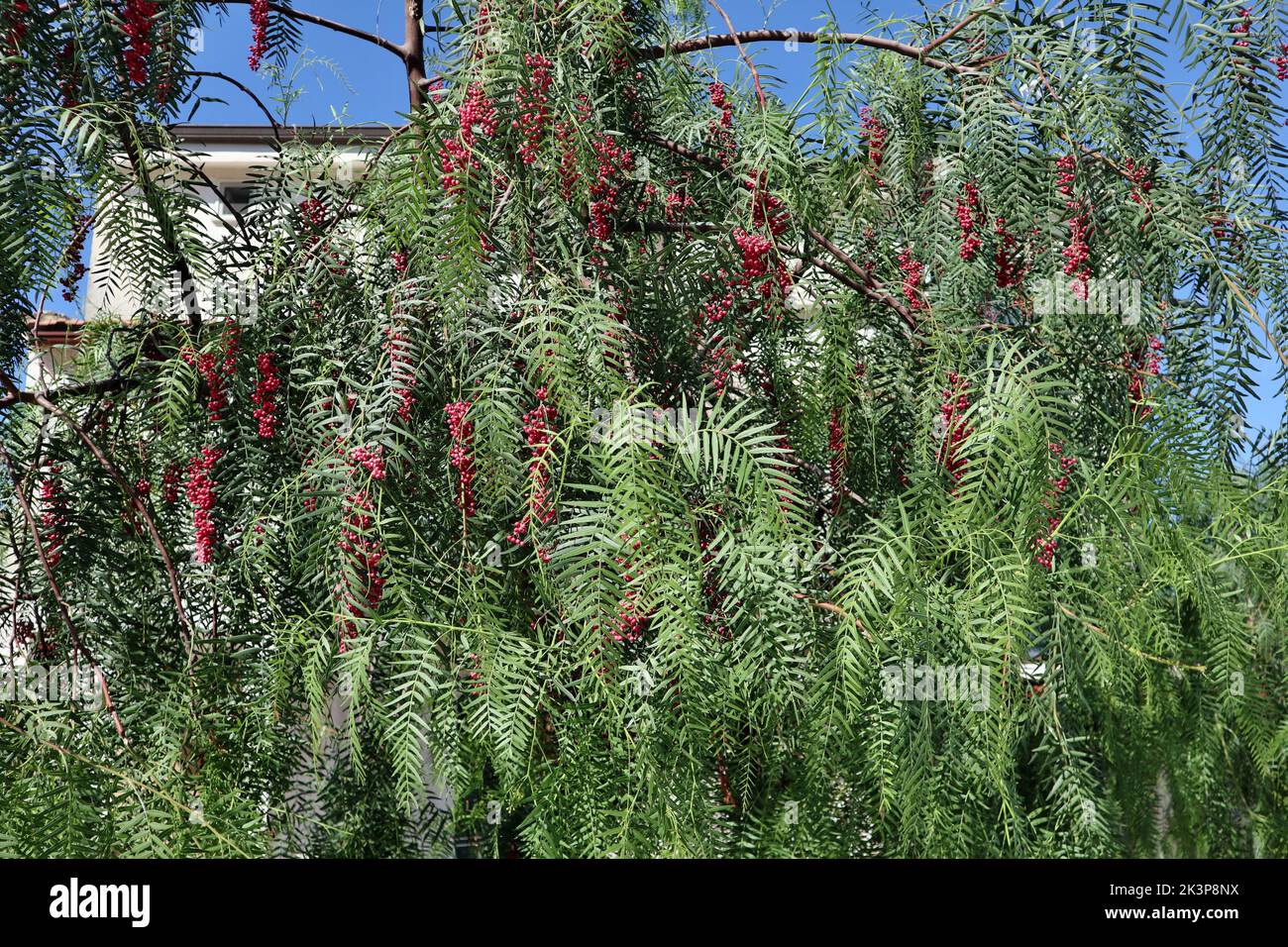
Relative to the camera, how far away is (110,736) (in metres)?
1.33

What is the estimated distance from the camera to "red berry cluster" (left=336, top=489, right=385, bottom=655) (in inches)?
49.8

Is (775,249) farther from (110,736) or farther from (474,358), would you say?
(110,736)

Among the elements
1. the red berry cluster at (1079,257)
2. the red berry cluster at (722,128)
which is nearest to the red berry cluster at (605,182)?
the red berry cluster at (722,128)

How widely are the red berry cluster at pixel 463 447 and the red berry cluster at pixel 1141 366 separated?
2.88 ft

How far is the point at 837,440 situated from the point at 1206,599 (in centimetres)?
54

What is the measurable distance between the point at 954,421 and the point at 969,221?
1.12ft

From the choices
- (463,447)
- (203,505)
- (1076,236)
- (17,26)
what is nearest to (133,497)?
(203,505)

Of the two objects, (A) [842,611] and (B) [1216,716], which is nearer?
(A) [842,611]

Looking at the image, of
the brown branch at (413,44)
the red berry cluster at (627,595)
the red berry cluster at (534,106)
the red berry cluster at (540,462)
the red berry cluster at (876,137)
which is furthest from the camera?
the brown branch at (413,44)

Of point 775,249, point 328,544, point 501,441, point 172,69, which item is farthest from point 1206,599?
point 172,69

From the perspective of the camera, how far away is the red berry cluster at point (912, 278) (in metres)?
1.56

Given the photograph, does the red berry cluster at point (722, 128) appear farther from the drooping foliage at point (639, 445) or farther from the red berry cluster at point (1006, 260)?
the red berry cluster at point (1006, 260)

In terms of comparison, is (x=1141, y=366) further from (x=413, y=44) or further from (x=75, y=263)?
(x=75, y=263)

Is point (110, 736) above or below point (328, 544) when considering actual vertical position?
below
